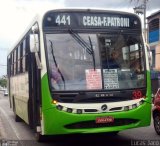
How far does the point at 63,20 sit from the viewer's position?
9.61m

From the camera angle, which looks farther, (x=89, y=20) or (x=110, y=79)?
(x=89, y=20)

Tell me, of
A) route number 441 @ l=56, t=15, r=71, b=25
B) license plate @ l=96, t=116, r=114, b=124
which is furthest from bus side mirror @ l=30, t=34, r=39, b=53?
license plate @ l=96, t=116, r=114, b=124

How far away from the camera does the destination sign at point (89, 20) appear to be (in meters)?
9.57

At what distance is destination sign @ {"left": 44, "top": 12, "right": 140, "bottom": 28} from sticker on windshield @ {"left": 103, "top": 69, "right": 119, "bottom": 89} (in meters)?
1.08

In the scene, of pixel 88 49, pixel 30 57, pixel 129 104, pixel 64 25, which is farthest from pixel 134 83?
pixel 30 57

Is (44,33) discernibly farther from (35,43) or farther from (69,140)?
(69,140)

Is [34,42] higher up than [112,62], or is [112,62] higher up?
[34,42]

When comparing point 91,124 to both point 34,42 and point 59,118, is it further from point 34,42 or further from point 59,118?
point 34,42

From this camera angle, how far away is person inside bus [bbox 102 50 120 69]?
9.53 metres

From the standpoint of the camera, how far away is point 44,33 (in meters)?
9.45

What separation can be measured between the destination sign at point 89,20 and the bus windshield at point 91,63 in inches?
9.2

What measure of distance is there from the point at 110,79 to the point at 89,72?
0.49 metres

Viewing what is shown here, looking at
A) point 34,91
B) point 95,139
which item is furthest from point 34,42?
point 95,139

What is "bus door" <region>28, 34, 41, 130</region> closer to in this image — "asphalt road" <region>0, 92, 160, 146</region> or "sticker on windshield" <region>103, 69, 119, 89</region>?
"asphalt road" <region>0, 92, 160, 146</region>
